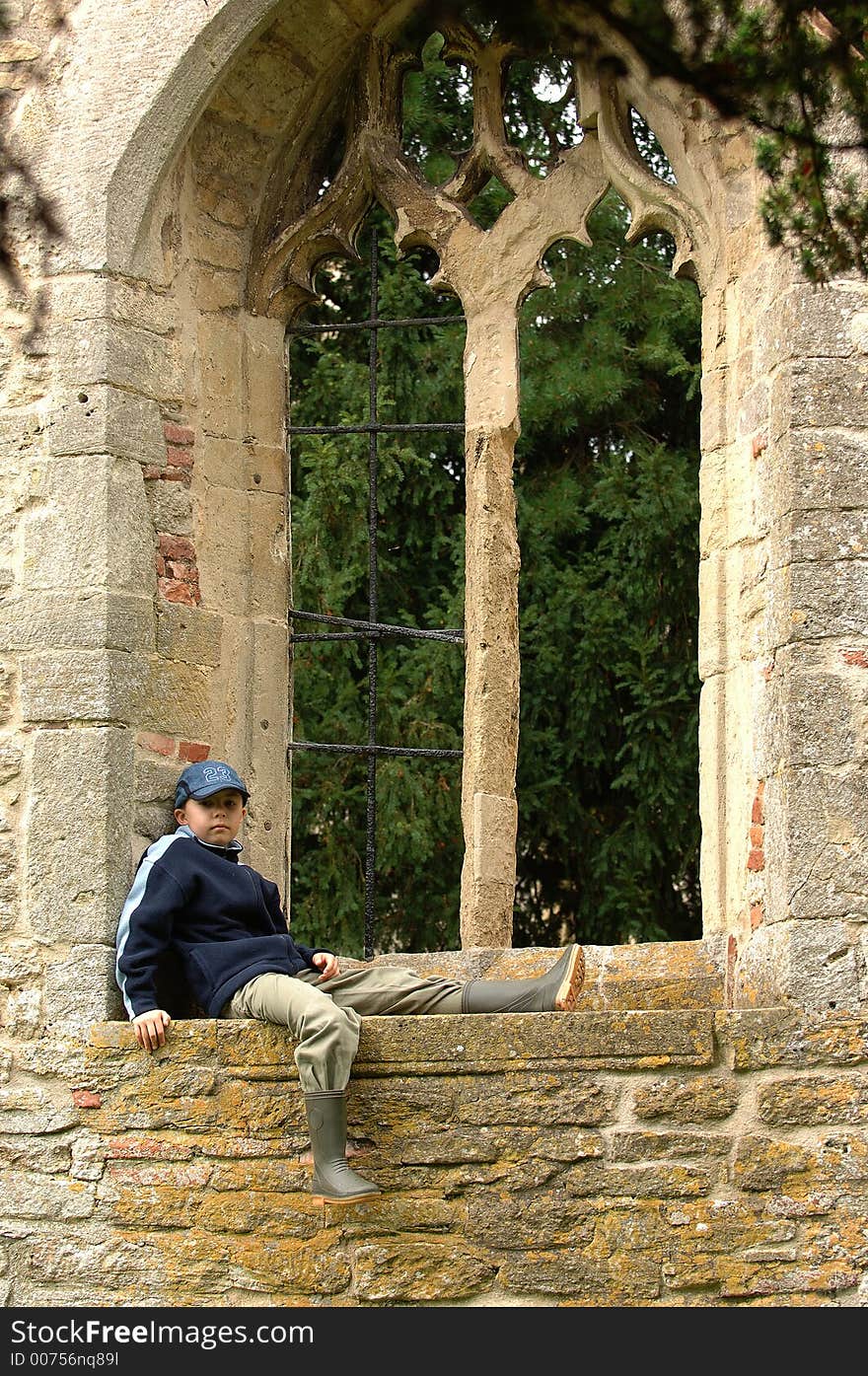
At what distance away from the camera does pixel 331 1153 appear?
4641 millimetres

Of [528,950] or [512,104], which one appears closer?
[528,950]

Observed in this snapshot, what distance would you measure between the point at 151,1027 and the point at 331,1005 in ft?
1.79

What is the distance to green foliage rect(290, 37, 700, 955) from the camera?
33.7ft

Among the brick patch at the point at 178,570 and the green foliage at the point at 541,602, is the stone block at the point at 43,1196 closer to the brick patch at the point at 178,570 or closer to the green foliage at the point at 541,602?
the brick patch at the point at 178,570

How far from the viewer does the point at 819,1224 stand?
462cm

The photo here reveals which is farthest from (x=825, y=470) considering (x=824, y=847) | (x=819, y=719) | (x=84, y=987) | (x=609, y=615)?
(x=609, y=615)

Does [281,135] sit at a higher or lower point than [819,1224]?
higher

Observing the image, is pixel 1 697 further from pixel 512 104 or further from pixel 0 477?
pixel 512 104

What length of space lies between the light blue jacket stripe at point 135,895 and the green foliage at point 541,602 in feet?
15.7

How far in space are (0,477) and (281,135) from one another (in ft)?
4.40

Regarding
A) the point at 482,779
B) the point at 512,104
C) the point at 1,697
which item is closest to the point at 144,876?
the point at 1,697

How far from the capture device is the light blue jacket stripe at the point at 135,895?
5.13 metres

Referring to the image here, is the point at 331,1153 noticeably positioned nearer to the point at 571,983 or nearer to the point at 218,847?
the point at 571,983

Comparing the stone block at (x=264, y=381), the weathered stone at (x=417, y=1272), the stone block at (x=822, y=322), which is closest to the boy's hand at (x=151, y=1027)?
the weathered stone at (x=417, y=1272)
